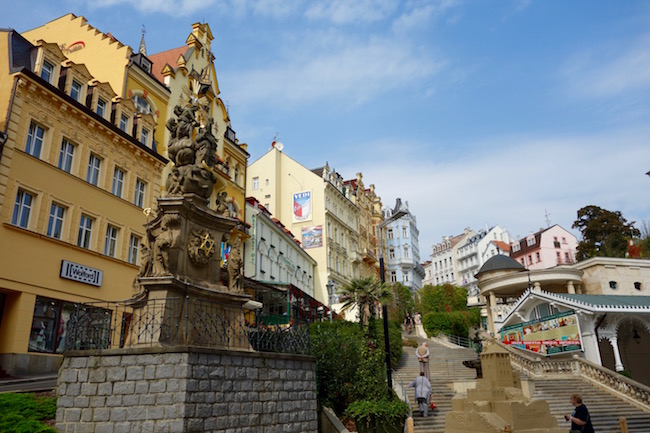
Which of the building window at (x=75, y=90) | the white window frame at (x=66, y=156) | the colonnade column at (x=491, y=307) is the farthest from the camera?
the colonnade column at (x=491, y=307)

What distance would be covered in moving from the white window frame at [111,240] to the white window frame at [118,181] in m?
1.72

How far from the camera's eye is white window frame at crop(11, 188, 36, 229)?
19.2 m

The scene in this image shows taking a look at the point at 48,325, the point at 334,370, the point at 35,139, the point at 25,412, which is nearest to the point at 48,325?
the point at 48,325

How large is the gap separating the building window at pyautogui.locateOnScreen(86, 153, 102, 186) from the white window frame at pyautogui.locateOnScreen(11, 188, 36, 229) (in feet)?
10.2

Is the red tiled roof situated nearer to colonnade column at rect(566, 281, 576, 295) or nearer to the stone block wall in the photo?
the stone block wall

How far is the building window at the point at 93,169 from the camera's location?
75.2 feet

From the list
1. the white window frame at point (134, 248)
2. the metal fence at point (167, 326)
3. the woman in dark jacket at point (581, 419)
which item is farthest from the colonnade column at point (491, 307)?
the metal fence at point (167, 326)

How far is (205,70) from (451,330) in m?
30.0

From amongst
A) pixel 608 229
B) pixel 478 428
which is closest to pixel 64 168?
pixel 478 428

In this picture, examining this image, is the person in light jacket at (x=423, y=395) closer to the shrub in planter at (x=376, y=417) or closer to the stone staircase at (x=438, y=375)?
the stone staircase at (x=438, y=375)

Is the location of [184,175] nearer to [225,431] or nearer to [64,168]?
[225,431]

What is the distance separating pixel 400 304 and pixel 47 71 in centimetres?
4587

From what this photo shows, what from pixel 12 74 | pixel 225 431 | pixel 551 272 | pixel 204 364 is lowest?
pixel 225 431

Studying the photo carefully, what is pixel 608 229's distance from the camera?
203 ft
